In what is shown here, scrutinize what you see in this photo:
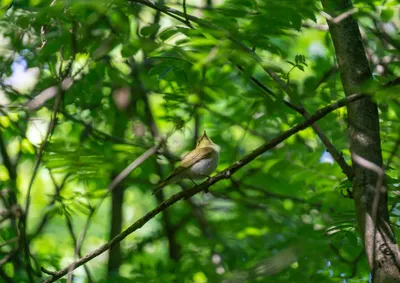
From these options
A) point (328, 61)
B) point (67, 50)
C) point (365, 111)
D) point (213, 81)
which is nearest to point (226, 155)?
point (213, 81)

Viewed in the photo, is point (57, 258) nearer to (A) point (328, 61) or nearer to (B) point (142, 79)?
(B) point (142, 79)

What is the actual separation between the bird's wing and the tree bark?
144cm

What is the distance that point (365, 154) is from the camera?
307 cm

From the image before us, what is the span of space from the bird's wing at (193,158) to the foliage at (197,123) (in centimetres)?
18

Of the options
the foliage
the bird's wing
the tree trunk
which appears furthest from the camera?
the tree trunk

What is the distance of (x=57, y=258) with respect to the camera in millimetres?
5207

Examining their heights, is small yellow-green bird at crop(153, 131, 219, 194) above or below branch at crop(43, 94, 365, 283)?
below

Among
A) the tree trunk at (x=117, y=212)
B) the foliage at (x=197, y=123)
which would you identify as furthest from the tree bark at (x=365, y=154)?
the tree trunk at (x=117, y=212)

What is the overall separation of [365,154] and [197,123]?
390 cm

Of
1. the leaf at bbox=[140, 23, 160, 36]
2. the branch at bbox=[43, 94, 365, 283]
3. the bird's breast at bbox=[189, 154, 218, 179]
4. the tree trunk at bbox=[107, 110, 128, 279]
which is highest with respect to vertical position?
the leaf at bbox=[140, 23, 160, 36]

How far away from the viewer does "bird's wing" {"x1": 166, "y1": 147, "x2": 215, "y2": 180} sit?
175 inches

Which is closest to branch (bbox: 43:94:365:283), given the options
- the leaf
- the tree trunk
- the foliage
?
the foliage

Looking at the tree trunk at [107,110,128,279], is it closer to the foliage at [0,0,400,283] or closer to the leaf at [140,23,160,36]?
the foliage at [0,0,400,283]

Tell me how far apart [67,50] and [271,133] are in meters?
3.10
